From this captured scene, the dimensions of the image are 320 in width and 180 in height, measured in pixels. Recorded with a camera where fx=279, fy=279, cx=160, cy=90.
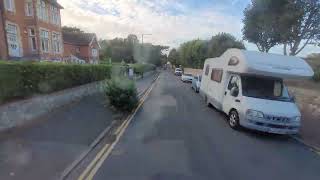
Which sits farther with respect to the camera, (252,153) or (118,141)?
(118,141)

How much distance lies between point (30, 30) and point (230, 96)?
2696 centimetres

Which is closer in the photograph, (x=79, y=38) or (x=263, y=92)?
(x=263, y=92)

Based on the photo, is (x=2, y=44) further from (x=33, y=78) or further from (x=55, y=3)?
(x=33, y=78)

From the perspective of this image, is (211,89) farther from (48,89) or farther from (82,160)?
(82,160)

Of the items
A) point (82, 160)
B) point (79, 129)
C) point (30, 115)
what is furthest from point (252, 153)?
point (30, 115)

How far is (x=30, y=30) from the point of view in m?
30.9

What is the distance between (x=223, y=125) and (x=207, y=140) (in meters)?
2.70

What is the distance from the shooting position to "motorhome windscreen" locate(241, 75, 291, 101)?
33.4 feet

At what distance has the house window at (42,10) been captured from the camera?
3206 centimetres

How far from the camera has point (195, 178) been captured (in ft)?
18.6

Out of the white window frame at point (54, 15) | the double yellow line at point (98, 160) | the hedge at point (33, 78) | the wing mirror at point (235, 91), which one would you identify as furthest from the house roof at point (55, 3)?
the double yellow line at point (98, 160)

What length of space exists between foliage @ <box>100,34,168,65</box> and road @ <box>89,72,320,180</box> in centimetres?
6636

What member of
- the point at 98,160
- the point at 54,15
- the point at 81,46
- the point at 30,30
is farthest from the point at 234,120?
the point at 81,46

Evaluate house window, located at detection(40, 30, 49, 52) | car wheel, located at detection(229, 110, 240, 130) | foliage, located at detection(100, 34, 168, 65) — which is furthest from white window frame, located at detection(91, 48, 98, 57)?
car wheel, located at detection(229, 110, 240, 130)
